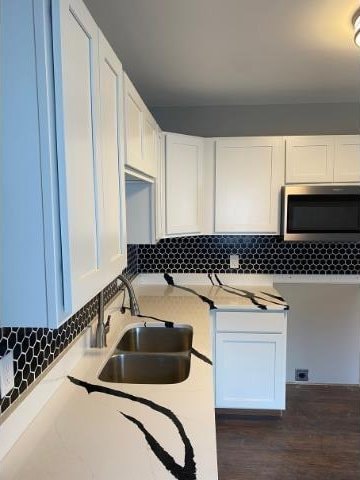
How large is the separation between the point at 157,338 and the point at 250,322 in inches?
27.9

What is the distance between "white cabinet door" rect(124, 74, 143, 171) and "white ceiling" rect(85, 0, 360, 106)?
38 cm

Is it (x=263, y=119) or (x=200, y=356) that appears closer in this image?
(x=200, y=356)

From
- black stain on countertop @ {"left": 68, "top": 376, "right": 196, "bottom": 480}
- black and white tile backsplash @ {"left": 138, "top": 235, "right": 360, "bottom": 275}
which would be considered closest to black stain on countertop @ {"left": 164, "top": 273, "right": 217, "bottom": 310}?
black and white tile backsplash @ {"left": 138, "top": 235, "right": 360, "bottom": 275}

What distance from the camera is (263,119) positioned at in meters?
2.88

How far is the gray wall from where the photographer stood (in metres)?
2.82

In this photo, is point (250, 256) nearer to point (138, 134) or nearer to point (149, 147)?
point (149, 147)

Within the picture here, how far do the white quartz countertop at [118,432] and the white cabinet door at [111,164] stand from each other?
0.46 m

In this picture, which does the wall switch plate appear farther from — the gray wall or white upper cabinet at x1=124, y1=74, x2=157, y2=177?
white upper cabinet at x1=124, y1=74, x2=157, y2=177

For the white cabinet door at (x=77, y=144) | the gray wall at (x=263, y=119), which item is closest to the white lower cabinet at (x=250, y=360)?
the gray wall at (x=263, y=119)

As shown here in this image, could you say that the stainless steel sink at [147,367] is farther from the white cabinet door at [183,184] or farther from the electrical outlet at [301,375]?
the electrical outlet at [301,375]

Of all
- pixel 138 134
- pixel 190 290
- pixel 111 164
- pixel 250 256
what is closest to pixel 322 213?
pixel 250 256

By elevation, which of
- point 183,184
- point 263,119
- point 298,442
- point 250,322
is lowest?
point 298,442

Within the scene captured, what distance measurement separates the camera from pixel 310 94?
2.66m

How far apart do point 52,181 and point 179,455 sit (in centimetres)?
80
